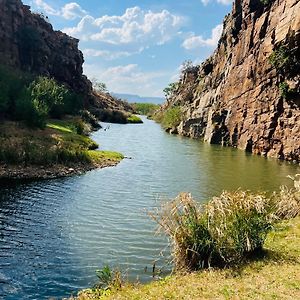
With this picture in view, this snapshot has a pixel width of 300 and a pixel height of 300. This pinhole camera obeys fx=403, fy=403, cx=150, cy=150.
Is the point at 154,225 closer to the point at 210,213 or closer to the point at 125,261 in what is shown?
the point at 125,261

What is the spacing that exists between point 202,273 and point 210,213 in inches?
101

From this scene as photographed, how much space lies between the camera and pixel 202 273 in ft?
54.7

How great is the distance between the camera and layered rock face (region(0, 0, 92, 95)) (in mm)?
126875

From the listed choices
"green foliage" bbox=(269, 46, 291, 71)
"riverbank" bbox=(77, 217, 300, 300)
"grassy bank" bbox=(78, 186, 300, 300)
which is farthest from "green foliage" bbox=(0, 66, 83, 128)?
"riverbank" bbox=(77, 217, 300, 300)

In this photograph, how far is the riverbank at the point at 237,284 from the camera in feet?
46.3

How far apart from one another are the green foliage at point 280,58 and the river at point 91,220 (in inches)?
877

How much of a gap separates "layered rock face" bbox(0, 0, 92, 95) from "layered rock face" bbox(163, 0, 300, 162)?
2181 inches

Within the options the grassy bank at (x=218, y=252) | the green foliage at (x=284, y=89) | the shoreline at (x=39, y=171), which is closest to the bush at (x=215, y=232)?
the grassy bank at (x=218, y=252)

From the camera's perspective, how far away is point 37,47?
136250 mm

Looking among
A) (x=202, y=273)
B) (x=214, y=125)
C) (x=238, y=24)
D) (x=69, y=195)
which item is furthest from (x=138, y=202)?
(x=238, y=24)

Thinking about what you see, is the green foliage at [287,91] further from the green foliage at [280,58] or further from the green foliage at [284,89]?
the green foliage at [280,58]

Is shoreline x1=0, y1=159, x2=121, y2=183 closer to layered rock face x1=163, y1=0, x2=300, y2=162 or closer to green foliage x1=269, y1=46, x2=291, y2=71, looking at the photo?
layered rock face x1=163, y1=0, x2=300, y2=162

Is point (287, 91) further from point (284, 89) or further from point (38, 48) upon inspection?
point (38, 48)

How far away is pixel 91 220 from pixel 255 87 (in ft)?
207
